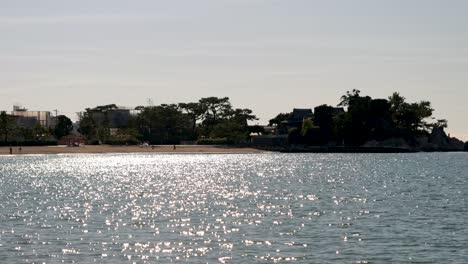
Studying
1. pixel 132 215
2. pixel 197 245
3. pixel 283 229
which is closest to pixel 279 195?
pixel 132 215

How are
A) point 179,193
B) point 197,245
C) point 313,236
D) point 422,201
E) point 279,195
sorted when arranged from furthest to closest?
point 179,193, point 279,195, point 422,201, point 313,236, point 197,245

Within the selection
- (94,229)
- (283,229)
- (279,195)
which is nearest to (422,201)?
(279,195)

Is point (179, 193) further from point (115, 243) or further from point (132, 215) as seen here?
point (115, 243)

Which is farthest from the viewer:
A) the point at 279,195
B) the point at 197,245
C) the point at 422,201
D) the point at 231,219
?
the point at 279,195

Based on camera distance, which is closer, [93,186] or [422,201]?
[422,201]

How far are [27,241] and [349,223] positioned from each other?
1882 cm

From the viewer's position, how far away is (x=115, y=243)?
41.1 m

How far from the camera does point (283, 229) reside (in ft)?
153

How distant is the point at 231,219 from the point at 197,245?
11.8m

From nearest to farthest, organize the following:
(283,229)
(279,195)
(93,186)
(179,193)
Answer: (283,229) < (279,195) < (179,193) < (93,186)

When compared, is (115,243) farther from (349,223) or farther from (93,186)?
(93,186)

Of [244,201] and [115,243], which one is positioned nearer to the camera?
[115,243]

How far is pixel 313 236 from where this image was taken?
43.5 metres

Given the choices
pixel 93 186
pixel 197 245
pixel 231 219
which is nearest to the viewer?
pixel 197 245
